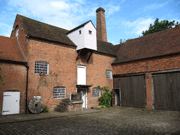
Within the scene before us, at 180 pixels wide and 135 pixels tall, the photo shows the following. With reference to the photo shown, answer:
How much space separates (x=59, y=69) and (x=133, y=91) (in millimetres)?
8793

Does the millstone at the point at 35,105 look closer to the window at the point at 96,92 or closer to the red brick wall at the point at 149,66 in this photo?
the window at the point at 96,92

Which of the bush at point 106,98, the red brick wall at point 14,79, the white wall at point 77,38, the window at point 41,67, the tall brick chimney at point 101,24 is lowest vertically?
the bush at point 106,98

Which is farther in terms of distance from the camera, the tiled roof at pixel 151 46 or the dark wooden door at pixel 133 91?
the dark wooden door at pixel 133 91

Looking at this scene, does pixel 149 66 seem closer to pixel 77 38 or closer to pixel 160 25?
pixel 77 38

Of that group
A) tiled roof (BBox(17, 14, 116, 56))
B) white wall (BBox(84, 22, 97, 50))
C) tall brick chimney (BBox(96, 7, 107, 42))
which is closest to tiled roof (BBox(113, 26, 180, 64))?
white wall (BBox(84, 22, 97, 50))

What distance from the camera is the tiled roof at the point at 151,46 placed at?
14.8m

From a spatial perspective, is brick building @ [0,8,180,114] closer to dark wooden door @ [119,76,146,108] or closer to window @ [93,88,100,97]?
dark wooden door @ [119,76,146,108]

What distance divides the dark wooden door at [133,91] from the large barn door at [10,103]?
38.3 ft

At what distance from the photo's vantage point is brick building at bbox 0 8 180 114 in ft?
39.0

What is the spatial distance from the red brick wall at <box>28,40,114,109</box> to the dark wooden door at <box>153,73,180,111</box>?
6247 millimetres

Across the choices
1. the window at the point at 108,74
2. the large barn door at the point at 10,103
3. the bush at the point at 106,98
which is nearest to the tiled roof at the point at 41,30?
the large barn door at the point at 10,103

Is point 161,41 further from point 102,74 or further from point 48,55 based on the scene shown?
point 48,55

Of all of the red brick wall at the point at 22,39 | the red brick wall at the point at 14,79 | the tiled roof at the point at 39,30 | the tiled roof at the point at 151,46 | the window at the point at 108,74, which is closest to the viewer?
the red brick wall at the point at 14,79

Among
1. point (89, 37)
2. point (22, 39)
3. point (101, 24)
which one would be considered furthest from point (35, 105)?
point (101, 24)
